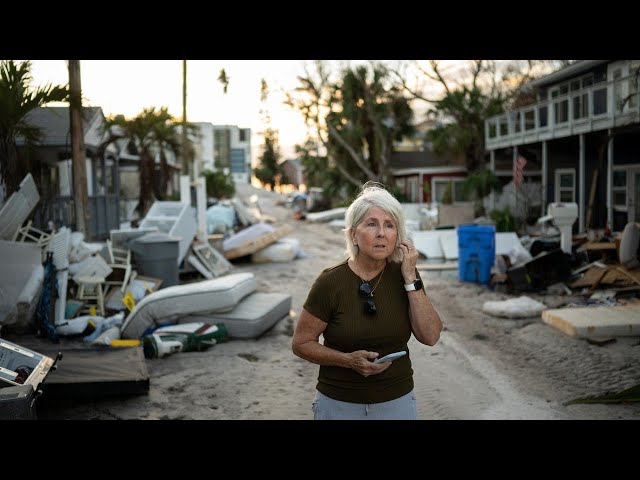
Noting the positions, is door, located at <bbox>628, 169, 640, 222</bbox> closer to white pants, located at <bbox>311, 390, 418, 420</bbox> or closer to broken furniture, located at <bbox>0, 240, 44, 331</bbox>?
broken furniture, located at <bbox>0, 240, 44, 331</bbox>

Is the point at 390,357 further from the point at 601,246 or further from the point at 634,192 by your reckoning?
the point at 634,192

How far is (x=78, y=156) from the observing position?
11930 mm

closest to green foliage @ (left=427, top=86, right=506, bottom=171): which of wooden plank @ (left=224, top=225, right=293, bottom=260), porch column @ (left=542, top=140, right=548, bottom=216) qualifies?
porch column @ (left=542, top=140, right=548, bottom=216)

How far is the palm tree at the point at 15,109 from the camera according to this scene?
26.6ft

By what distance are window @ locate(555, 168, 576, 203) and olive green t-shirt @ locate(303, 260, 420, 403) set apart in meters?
19.9

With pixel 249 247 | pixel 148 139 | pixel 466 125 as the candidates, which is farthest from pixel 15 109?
pixel 466 125

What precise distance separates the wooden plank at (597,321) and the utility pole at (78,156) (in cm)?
804

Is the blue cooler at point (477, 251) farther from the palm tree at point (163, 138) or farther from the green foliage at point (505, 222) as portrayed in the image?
the palm tree at point (163, 138)

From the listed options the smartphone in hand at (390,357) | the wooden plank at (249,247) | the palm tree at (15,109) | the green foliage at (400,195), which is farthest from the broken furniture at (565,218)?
the green foliage at (400,195)
